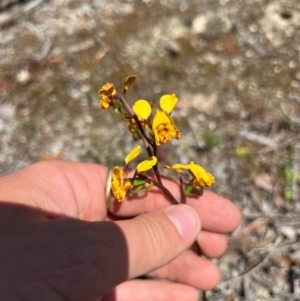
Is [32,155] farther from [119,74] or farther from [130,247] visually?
[130,247]

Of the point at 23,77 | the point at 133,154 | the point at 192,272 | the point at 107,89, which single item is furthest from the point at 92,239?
the point at 23,77

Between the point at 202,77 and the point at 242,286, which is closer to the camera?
the point at 242,286

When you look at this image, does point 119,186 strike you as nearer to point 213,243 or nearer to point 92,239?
point 92,239

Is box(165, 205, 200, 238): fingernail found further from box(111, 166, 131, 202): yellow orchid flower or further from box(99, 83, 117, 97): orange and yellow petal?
box(99, 83, 117, 97): orange and yellow petal

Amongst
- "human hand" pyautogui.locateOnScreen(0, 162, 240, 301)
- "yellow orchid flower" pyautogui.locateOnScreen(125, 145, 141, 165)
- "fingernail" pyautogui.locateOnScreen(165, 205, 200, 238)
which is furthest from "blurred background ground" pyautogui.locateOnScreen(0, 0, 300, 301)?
"yellow orchid flower" pyautogui.locateOnScreen(125, 145, 141, 165)

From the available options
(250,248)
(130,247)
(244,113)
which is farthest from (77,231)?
(244,113)
